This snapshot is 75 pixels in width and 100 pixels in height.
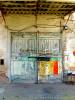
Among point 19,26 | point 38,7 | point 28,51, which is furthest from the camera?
point 28,51

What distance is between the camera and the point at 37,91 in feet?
38.1

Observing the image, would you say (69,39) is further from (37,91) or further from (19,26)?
(37,91)

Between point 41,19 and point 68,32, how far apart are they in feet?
4.51

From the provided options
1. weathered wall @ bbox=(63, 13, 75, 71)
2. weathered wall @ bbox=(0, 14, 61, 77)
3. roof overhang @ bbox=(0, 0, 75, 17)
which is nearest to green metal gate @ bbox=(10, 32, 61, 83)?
weathered wall @ bbox=(0, 14, 61, 77)

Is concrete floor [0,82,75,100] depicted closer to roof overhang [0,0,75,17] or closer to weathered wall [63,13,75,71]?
weathered wall [63,13,75,71]

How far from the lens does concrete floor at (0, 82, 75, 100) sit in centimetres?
1041

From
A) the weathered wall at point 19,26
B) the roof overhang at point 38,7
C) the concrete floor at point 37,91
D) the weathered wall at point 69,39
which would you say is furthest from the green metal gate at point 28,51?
the roof overhang at point 38,7

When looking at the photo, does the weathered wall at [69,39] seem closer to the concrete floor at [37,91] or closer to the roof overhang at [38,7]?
the roof overhang at [38,7]

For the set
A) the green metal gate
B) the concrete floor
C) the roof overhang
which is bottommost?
the concrete floor

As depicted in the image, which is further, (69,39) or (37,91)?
(69,39)

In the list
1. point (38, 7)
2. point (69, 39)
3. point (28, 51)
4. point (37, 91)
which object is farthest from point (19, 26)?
point (37, 91)

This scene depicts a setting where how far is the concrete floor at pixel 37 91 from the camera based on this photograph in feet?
34.1

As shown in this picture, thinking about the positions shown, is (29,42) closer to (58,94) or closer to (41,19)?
(41,19)

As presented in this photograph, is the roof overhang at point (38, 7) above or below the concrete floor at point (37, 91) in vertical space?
above
